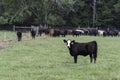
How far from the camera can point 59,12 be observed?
219 ft

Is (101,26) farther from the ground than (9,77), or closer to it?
closer to it

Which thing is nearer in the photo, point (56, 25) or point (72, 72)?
point (72, 72)

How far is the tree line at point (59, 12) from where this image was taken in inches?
2491

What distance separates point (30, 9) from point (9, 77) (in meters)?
54.6

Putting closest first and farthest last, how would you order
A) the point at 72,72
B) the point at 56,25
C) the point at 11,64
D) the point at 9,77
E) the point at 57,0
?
the point at 9,77, the point at 72,72, the point at 11,64, the point at 57,0, the point at 56,25

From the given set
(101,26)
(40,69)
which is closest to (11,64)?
(40,69)

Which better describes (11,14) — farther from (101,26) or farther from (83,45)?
(83,45)

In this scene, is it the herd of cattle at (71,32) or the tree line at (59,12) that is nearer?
the herd of cattle at (71,32)

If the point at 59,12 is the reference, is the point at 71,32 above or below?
below

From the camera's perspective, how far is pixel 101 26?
6812 cm

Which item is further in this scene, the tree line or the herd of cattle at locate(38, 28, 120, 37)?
the tree line

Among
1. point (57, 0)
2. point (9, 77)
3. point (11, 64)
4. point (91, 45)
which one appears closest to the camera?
point (9, 77)

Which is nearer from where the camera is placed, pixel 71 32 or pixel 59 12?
pixel 71 32

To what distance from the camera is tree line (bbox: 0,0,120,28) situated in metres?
63.3
